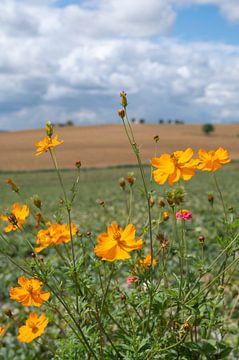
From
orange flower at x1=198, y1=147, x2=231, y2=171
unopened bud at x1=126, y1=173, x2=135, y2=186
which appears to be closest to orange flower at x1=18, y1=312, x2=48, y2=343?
unopened bud at x1=126, y1=173, x2=135, y2=186

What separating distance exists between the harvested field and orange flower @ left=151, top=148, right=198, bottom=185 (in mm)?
32735

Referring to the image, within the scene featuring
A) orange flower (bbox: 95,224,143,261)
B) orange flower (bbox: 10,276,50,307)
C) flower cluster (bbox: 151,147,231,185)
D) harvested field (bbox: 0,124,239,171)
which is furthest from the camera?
harvested field (bbox: 0,124,239,171)

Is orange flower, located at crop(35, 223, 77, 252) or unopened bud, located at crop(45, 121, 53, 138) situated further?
orange flower, located at crop(35, 223, 77, 252)

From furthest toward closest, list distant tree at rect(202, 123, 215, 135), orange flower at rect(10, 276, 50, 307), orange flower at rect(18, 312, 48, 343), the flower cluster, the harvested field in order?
distant tree at rect(202, 123, 215, 135) < the harvested field < orange flower at rect(18, 312, 48, 343) < orange flower at rect(10, 276, 50, 307) < the flower cluster

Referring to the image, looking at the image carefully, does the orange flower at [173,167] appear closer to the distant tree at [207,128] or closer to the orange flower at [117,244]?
the orange flower at [117,244]

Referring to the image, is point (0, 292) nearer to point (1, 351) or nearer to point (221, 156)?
point (1, 351)

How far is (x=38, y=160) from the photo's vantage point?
167ft

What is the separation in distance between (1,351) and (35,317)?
8.13 feet

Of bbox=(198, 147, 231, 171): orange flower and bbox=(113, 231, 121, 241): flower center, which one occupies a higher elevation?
bbox=(198, 147, 231, 171): orange flower

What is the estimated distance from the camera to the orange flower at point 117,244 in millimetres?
1823

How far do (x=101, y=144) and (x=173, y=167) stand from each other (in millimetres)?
60787

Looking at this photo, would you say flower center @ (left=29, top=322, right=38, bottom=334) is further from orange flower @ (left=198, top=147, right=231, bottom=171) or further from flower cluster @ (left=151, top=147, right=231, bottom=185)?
orange flower @ (left=198, top=147, right=231, bottom=171)

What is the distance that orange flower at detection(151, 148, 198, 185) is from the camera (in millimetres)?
2018

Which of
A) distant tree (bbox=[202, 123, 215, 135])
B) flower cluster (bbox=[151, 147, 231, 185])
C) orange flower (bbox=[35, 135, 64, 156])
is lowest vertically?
flower cluster (bbox=[151, 147, 231, 185])
